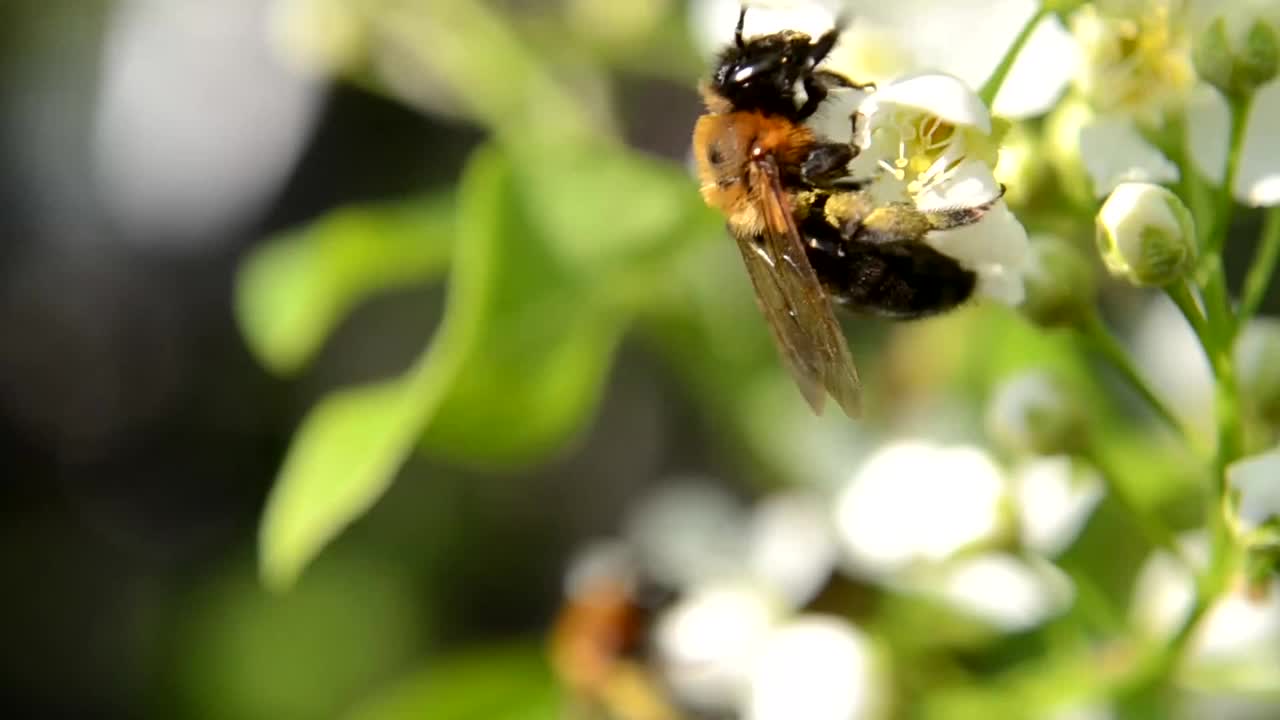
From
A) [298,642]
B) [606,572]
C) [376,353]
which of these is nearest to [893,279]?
[606,572]

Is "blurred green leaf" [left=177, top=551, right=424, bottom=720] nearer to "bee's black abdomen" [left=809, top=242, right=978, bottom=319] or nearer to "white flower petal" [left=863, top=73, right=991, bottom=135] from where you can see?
"bee's black abdomen" [left=809, top=242, right=978, bottom=319]

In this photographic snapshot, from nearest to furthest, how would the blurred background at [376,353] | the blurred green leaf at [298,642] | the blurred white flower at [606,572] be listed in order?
the blurred background at [376,353] → the blurred white flower at [606,572] → the blurred green leaf at [298,642]

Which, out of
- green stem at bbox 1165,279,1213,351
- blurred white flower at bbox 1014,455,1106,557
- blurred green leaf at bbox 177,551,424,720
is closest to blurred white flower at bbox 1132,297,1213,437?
blurred white flower at bbox 1014,455,1106,557

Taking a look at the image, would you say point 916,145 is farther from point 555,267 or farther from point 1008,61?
point 555,267

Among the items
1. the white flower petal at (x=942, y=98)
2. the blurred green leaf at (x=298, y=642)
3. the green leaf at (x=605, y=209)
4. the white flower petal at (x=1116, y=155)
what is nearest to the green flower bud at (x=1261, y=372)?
the white flower petal at (x=1116, y=155)

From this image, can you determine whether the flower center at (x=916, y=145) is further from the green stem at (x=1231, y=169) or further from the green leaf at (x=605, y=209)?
A: the green leaf at (x=605, y=209)

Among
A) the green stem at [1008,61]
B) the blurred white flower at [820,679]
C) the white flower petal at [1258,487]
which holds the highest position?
the green stem at [1008,61]
